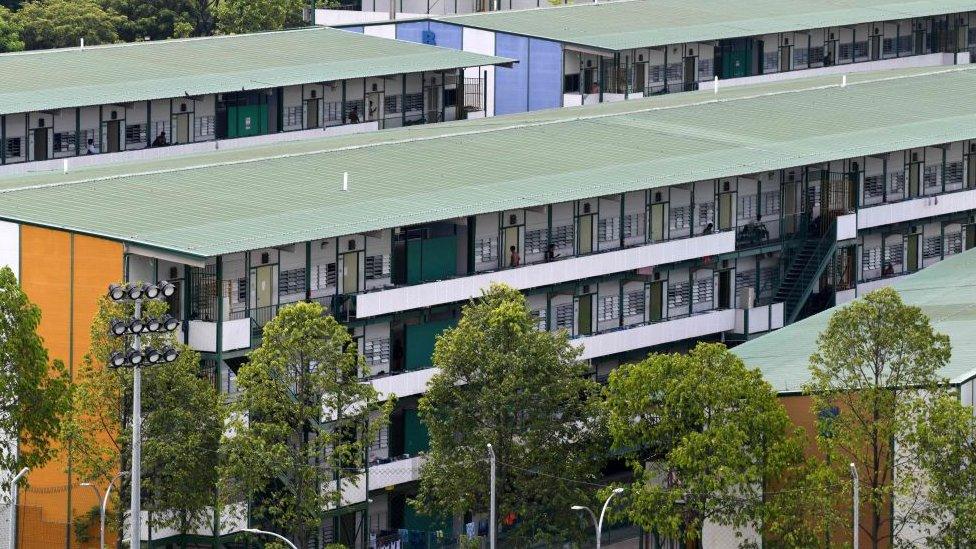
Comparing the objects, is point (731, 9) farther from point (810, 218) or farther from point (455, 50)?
point (810, 218)

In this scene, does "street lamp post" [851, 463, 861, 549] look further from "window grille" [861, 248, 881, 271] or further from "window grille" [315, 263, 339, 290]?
"window grille" [861, 248, 881, 271]

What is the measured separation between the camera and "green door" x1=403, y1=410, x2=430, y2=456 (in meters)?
77.8

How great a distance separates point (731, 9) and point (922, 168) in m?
36.9

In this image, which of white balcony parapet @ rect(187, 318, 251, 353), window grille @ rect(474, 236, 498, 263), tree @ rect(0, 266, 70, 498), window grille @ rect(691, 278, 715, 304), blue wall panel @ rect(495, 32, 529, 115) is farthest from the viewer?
blue wall panel @ rect(495, 32, 529, 115)

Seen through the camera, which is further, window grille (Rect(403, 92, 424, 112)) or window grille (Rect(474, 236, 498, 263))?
window grille (Rect(403, 92, 424, 112))

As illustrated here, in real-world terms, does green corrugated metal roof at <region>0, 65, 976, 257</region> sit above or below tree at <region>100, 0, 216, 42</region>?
above

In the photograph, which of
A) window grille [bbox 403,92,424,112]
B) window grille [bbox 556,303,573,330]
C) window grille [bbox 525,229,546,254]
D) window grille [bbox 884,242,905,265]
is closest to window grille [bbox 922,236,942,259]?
window grille [bbox 884,242,905,265]

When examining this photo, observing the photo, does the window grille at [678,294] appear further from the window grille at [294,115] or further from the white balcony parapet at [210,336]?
the window grille at [294,115]

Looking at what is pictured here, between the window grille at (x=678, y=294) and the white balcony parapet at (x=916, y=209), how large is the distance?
27.1ft

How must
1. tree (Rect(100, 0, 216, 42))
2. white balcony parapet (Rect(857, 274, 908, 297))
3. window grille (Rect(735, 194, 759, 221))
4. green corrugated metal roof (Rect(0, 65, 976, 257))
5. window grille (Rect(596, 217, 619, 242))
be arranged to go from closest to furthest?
green corrugated metal roof (Rect(0, 65, 976, 257)) → window grille (Rect(596, 217, 619, 242)) → window grille (Rect(735, 194, 759, 221)) → white balcony parapet (Rect(857, 274, 908, 297)) → tree (Rect(100, 0, 216, 42))

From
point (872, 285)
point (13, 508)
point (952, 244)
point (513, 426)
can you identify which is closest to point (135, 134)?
point (872, 285)

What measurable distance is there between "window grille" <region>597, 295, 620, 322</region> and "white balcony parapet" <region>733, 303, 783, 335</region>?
5.77 metres

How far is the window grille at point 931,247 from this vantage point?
96750 mm

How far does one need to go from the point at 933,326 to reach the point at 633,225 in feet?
50.2
